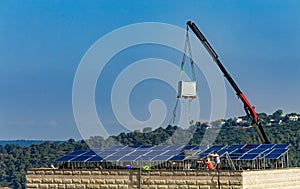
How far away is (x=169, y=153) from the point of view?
202 feet

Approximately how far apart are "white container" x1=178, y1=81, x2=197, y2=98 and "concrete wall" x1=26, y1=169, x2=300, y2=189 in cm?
1106

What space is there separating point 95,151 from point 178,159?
8160 millimetres

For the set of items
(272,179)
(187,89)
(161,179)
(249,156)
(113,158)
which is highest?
(187,89)

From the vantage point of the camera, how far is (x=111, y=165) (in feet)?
202

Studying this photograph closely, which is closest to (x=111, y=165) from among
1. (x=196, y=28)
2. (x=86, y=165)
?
(x=86, y=165)

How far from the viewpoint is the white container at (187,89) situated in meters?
68.1

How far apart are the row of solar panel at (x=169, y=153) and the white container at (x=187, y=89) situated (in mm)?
5549

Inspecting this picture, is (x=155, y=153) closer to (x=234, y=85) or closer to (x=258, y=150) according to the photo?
(x=258, y=150)

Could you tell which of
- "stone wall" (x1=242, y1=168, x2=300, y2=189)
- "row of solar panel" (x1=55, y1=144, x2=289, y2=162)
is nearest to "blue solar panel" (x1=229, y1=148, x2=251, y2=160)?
"row of solar panel" (x1=55, y1=144, x2=289, y2=162)

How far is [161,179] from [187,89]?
12.7 metres

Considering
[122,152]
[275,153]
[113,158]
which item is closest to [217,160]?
[275,153]

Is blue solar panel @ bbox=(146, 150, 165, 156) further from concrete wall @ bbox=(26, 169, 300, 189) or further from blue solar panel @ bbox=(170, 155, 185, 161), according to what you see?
concrete wall @ bbox=(26, 169, 300, 189)

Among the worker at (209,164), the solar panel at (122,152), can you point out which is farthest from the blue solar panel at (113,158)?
the worker at (209,164)

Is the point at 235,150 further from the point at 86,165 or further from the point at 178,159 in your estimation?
the point at 86,165
